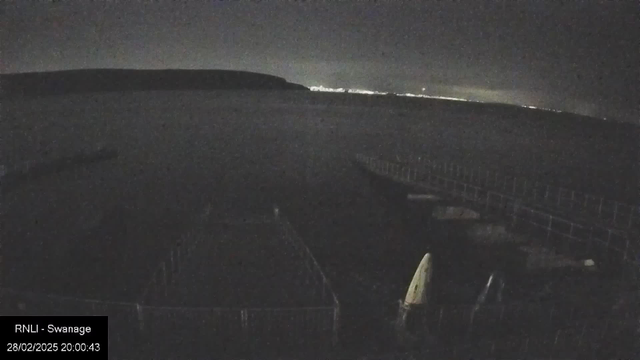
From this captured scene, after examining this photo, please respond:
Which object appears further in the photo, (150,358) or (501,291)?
(501,291)

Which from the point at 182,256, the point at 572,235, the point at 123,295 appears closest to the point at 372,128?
the point at 572,235

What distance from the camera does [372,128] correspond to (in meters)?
1.81

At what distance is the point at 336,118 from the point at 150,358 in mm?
949

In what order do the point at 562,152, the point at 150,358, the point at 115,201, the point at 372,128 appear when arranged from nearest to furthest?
the point at 150,358 < the point at 562,152 < the point at 372,128 < the point at 115,201

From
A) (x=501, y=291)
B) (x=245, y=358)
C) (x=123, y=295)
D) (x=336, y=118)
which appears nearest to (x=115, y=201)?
(x=123, y=295)

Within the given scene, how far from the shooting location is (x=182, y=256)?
1.89 meters

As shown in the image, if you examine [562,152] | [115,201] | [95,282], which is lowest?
[95,282]

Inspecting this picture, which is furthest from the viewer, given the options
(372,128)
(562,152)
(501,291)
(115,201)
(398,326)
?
(115,201)

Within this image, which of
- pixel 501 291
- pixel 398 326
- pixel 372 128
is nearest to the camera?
pixel 398 326

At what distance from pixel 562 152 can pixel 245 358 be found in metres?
1.14

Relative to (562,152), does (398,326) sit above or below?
below

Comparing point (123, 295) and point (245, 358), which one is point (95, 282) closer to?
point (123, 295)

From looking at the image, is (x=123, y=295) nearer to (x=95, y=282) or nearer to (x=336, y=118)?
(x=95, y=282)

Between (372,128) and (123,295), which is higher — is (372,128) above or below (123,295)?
above
